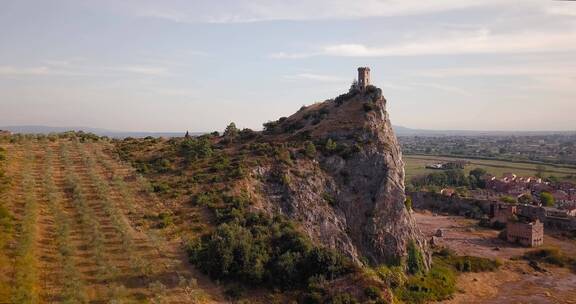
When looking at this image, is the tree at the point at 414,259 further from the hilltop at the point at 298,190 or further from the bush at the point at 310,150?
the bush at the point at 310,150

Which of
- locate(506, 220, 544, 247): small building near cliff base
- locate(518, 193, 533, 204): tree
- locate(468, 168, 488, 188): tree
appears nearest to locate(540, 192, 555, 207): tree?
locate(518, 193, 533, 204): tree

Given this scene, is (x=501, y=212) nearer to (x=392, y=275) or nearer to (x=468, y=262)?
(x=468, y=262)

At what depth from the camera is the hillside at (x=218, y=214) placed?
100 ft

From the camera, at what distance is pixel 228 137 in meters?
66.4

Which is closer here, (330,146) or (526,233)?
(330,146)

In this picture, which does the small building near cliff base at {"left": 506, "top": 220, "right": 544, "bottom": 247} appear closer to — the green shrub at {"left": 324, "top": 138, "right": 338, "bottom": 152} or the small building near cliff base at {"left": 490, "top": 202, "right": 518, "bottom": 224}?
the small building near cliff base at {"left": 490, "top": 202, "right": 518, "bottom": 224}

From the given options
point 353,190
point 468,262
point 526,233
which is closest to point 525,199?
point 526,233

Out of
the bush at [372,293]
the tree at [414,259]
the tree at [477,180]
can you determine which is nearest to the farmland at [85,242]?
the bush at [372,293]

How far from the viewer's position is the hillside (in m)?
30.6

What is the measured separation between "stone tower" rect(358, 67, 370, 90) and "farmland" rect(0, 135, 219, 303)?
108 feet

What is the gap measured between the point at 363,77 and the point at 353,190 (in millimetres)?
19676

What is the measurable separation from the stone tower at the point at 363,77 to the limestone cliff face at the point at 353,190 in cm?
475

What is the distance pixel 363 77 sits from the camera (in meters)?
65.2

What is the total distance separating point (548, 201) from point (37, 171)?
340 feet
